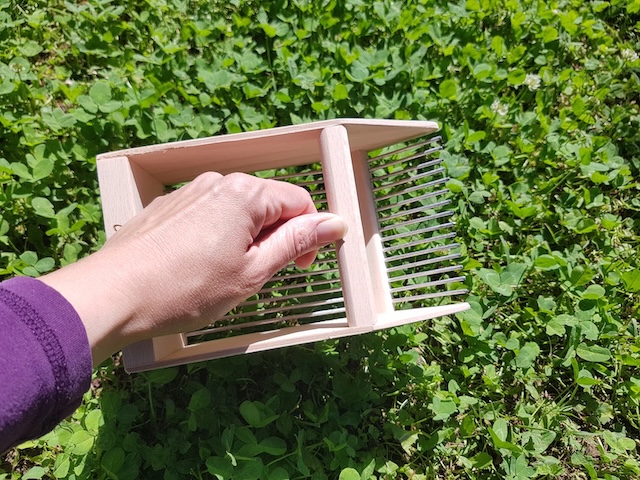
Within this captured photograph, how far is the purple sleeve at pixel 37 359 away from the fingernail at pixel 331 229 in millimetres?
763

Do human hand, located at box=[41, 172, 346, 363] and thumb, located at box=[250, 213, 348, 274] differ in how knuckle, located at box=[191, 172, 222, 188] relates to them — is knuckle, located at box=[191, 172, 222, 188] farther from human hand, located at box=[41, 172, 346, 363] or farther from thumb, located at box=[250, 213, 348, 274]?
thumb, located at box=[250, 213, 348, 274]

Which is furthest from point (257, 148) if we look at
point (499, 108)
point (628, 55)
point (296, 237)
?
point (628, 55)

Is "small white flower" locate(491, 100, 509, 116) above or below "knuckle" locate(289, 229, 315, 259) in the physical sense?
above

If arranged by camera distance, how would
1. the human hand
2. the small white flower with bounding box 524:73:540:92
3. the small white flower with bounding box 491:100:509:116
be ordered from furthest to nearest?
1. the small white flower with bounding box 524:73:540:92
2. the small white flower with bounding box 491:100:509:116
3. the human hand

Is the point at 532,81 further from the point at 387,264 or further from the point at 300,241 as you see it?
the point at 300,241

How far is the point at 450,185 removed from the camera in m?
2.52

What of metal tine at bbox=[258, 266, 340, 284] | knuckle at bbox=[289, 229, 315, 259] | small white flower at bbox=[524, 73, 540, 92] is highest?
small white flower at bbox=[524, 73, 540, 92]

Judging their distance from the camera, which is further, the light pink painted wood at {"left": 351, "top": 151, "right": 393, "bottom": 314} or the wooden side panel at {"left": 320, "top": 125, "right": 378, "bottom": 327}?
the light pink painted wood at {"left": 351, "top": 151, "right": 393, "bottom": 314}

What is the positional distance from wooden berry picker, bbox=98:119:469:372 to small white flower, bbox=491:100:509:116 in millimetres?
443

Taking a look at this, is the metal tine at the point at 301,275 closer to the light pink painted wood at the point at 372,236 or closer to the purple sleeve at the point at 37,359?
the light pink painted wood at the point at 372,236

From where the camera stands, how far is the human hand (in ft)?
4.78

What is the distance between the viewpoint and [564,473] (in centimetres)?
236

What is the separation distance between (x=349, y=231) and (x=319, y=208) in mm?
659

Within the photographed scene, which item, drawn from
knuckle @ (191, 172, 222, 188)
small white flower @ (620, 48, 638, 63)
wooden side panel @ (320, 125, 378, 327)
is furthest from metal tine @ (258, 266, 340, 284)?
small white flower @ (620, 48, 638, 63)
